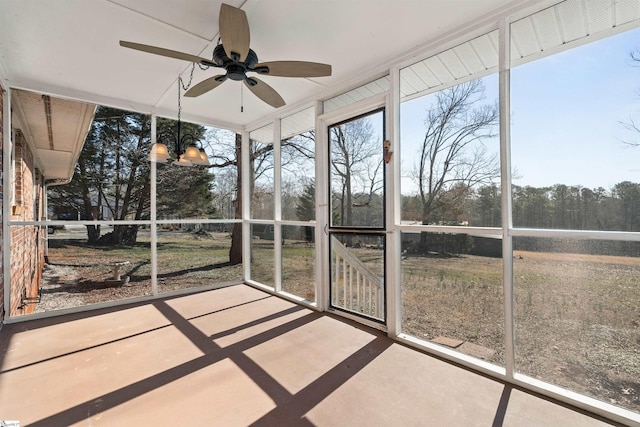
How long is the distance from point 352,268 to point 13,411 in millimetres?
2974

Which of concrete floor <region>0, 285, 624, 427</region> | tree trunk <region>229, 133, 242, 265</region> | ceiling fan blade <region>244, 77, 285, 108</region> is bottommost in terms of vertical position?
concrete floor <region>0, 285, 624, 427</region>

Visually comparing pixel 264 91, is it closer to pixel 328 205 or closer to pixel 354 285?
pixel 328 205

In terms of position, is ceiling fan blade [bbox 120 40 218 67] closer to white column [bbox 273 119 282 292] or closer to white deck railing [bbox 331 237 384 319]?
white column [bbox 273 119 282 292]

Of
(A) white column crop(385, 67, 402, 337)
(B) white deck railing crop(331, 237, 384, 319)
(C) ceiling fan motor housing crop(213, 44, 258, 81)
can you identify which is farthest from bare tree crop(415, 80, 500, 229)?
(C) ceiling fan motor housing crop(213, 44, 258, 81)

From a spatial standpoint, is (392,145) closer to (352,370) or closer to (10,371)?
(352,370)

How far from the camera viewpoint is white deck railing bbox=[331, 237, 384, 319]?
3.33 metres

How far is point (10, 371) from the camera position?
2.34 meters

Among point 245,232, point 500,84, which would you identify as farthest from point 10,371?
point 500,84

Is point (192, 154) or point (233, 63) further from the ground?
point (233, 63)

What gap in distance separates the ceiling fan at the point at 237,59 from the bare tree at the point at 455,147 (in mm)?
1222

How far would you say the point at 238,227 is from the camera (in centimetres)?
539

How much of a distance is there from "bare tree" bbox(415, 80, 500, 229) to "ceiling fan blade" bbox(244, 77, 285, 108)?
145cm

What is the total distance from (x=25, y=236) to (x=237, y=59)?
369cm

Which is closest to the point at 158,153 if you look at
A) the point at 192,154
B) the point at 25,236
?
the point at 192,154
